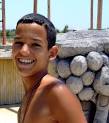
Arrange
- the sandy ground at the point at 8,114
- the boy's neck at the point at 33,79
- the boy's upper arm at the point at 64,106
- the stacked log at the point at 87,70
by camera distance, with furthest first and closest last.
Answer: the sandy ground at the point at 8,114 → the stacked log at the point at 87,70 → the boy's neck at the point at 33,79 → the boy's upper arm at the point at 64,106

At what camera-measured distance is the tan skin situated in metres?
1.21

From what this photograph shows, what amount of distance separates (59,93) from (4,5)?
9.28 meters

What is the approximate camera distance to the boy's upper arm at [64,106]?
120 centimetres

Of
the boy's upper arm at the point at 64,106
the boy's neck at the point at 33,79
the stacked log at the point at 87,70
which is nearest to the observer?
the boy's upper arm at the point at 64,106

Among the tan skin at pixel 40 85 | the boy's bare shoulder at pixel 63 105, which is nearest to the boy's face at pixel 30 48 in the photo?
the tan skin at pixel 40 85

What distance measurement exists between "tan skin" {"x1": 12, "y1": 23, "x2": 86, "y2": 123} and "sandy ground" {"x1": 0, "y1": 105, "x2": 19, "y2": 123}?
840 centimetres

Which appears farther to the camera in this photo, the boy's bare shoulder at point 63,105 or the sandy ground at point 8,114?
the sandy ground at point 8,114

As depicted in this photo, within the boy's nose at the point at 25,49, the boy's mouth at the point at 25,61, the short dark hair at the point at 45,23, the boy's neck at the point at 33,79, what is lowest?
the boy's neck at the point at 33,79

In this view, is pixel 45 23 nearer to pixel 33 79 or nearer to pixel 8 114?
pixel 33 79

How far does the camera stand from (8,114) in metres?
10.5

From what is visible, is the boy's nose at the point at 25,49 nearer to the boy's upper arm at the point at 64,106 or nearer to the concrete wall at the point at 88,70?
the boy's upper arm at the point at 64,106

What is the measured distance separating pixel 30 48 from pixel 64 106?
0.22m

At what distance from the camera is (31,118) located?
1.25 meters

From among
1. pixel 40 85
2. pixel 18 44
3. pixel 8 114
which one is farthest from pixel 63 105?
pixel 8 114
